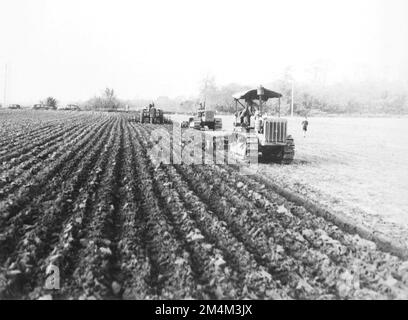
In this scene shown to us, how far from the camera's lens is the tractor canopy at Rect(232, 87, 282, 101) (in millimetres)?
14198

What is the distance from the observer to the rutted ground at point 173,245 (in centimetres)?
449

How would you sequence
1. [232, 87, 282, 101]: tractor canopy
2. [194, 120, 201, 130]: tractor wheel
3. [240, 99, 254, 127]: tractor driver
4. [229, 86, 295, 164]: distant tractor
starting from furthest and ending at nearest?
[194, 120, 201, 130]: tractor wheel, [240, 99, 254, 127]: tractor driver, [232, 87, 282, 101]: tractor canopy, [229, 86, 295, 164]: distant tractor

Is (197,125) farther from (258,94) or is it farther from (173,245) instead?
(173,245)

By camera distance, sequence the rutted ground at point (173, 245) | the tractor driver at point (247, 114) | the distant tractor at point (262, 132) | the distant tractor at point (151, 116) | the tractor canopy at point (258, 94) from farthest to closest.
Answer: the distant tractor at point (151, 116)
the tractor driver at point (247, 114)
the tractor canopy at point (258, 94)
the distant tractor at point (262, 132)
the rutted ground at point (173, 245)

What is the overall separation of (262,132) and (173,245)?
30.1ft

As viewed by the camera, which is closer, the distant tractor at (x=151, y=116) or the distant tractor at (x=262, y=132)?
the distant tractor at (x=262, y=132)

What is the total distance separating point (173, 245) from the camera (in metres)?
5.49

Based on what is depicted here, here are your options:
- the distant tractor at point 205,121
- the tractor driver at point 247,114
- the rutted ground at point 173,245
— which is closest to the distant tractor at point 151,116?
the distant tractor at point 205,121

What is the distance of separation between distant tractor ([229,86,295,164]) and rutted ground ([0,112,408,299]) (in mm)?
4524

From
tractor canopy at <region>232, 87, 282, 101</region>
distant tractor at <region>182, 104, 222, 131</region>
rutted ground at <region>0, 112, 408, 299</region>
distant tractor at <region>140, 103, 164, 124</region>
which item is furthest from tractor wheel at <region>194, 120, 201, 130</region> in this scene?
rutted ground at <region>0, 112, 408, 299</region>

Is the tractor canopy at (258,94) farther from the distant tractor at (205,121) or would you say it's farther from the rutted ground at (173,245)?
the distant tractor at (205,121)

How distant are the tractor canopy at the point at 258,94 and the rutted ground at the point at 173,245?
5.44 m

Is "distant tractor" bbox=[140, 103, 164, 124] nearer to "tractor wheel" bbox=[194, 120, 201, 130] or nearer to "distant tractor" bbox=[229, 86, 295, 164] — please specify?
"tractor wheel" bbox=[194, 120, 201, 130]

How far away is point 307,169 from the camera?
1351cm
